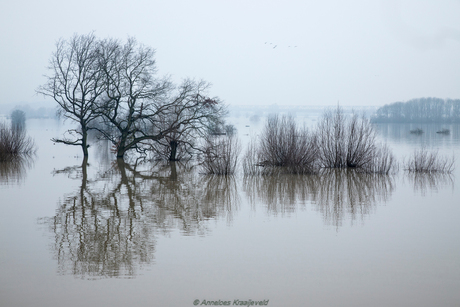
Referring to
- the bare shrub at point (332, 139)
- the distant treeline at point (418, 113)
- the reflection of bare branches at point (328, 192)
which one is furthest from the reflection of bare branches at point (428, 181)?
the distant treeline at point (418, 113)

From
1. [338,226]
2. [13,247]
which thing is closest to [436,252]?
[338,226]

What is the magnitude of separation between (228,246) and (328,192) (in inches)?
325

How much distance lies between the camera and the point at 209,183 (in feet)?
64.1

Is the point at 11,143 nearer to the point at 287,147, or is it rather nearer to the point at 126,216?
the point at 287,147

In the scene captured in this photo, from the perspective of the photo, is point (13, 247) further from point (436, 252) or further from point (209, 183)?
point (209, 183)

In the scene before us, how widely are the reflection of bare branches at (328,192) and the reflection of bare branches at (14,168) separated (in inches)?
394

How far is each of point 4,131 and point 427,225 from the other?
28.2m

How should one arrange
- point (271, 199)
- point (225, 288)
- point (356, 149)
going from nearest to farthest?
point (225, 288) < point (271, 199) < point (356, 149)

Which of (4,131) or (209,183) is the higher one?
(4,131)

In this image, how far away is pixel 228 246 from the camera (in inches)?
379

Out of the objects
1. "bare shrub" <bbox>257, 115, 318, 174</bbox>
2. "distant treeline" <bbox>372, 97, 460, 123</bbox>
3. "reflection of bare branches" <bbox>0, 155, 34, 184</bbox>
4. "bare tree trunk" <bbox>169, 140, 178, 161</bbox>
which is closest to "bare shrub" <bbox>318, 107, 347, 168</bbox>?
"bare shrub" <bbox>257, 115, 318, 174</bbox>

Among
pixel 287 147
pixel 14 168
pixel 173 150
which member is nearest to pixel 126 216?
pixel 287 147

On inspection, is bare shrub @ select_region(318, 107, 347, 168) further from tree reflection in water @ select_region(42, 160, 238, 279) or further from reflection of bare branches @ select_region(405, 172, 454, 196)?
tree reflection in water @ select_region(42, 160, 238, 279)

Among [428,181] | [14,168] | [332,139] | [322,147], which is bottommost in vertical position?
[428,181]
